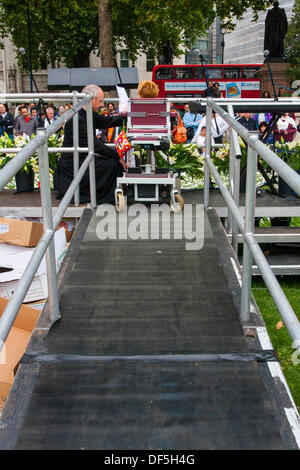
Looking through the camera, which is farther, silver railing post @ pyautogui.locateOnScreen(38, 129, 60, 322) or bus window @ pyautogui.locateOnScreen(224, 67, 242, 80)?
bus window @ pyautogui.locateOnScreen(224, 67, 242, 80)

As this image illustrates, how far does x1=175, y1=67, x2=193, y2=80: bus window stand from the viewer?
33.1 meters

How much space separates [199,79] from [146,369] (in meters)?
32.2

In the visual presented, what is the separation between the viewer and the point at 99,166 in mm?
6293

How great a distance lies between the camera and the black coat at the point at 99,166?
244 inches

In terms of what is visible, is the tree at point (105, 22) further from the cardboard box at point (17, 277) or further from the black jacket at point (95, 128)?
the cardboard box at point (17, 277)

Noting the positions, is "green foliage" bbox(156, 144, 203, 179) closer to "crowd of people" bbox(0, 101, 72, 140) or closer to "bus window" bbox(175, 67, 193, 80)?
"crowd of people" bbox(0, 101, 72, 140)

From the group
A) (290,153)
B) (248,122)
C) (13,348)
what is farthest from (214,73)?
(13,348)

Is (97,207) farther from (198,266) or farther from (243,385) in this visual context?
(243,385)

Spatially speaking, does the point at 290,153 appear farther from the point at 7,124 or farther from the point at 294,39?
Result: the point at 294,39

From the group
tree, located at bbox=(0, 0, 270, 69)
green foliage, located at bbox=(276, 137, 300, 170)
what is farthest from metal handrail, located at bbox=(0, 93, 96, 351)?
tree, located at bbox=(0, 0, 270, 69)

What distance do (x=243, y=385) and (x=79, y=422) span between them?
0.81 m

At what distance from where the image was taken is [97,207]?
5875 millimetres

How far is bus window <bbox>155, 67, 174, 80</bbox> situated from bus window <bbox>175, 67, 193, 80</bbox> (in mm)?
359
